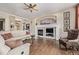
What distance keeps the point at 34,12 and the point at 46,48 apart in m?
0.86

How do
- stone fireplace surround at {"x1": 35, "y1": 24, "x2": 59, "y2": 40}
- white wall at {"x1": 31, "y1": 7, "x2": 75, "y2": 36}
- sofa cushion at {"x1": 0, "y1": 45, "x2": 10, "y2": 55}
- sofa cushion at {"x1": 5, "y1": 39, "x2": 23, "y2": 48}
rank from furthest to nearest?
1. stone fireplace surround at {"x1": 35, "y1": 24, "x2": 59, "y2": 40}
2. white wall at {"x1": 31, "y1": 7, "x2": 75, "y2": 36}
3. sofa cushion at {"x1": 5, "y1": 39, "x2": 23, "y2": 48}
4. sofa cushion at {"x1": 0, "y1": 45, "x2": 10, "y2": 55}

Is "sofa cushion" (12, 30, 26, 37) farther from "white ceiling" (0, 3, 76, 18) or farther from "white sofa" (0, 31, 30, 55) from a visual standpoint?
"white ceiling" (0, 3, 76, 18)

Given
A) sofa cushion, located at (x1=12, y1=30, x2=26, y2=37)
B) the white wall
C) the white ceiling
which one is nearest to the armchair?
the white wall

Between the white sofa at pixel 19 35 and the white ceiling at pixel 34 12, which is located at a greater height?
the white ceiling at pixel 34 12

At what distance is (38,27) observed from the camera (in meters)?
3.31

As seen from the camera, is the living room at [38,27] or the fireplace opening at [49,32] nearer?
the living room at [38,27]

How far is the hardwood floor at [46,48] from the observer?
10.2 feet

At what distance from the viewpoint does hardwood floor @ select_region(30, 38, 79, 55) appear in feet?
10.2

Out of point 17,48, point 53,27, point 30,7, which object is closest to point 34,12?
point 30,7

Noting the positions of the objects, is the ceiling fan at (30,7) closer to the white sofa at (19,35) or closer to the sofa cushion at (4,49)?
the white sofa at (19,35)

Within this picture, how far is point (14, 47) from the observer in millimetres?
3068

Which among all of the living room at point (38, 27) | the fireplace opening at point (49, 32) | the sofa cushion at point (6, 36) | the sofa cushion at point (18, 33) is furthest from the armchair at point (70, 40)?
the sofa cushion at point (6, 36)

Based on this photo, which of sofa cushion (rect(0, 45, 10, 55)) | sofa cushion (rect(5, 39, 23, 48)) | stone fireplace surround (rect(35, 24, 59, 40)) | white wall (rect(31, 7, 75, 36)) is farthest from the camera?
stone fireplace surround (rect(35, 24, 59, 40))
